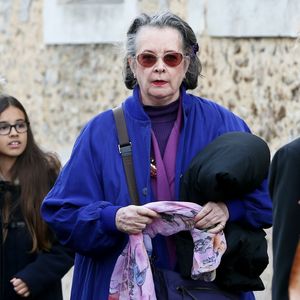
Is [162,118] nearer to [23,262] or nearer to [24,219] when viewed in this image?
[24,219]

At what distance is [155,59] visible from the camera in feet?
17.0

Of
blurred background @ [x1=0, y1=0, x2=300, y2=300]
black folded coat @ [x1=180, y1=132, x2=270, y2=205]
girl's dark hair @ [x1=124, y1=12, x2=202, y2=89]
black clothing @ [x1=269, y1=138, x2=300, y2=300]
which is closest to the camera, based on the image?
black clothing @ [x1=269, y1=138, x2=300, y2=300]

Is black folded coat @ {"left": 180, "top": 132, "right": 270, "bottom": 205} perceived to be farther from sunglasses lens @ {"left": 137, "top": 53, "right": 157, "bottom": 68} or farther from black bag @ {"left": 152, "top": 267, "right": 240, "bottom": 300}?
sunglasses lens @ {"left": 137, "top": 53, "right": 157, "bottom": 68}

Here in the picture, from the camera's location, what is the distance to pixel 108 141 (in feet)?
17.1

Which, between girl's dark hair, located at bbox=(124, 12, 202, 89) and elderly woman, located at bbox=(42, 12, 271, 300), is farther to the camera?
girl's dark hair, located at bbox=(124, 12, 202, 89)

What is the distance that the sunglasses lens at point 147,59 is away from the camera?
518 centimetres

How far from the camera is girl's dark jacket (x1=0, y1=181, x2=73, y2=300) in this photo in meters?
6.62

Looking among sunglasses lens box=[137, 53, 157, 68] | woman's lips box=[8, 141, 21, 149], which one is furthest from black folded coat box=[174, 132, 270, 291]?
woman's lips box=[8, 141, 21, 149]

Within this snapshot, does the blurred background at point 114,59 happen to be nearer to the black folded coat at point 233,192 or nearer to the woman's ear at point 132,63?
the woman's ear at point 132,63

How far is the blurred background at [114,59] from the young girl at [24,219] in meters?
1.73

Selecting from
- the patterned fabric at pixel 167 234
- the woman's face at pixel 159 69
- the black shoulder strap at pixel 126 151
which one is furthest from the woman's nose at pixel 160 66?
the patterned fabric at pixel 167 234

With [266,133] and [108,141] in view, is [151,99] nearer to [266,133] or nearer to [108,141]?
[108,141]

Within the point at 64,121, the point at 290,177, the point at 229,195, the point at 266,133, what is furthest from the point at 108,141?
the point at 64,121

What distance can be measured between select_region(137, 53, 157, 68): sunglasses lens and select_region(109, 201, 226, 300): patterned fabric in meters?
0.60
